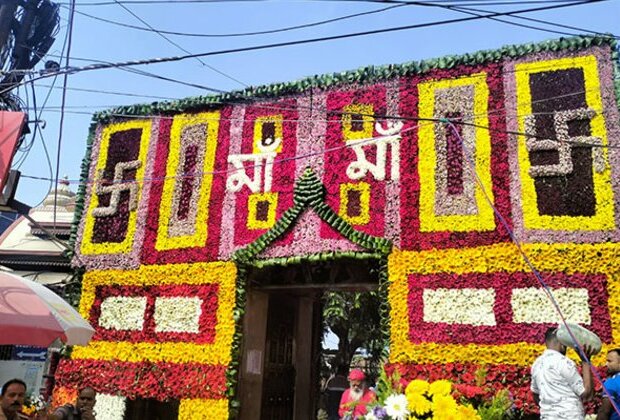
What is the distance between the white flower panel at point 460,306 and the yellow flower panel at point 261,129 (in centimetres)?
385

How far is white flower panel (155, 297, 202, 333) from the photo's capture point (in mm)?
10000

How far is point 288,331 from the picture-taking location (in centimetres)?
1170

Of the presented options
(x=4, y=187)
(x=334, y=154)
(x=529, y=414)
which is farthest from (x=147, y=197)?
(x=529, y=414)

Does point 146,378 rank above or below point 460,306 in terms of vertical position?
below

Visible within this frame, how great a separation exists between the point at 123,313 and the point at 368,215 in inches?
197

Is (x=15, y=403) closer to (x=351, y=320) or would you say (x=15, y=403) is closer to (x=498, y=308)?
(x=498, y=308)

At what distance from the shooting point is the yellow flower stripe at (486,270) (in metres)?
7.76

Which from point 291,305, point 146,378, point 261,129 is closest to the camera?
point 146,378

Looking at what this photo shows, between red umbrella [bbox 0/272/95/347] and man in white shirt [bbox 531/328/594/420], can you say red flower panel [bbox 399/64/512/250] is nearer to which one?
man in white shirt [bbox 531/328/594/420]

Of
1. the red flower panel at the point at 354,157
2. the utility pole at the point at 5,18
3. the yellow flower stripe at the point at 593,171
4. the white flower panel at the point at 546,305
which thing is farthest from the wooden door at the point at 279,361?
the utility pole at the point at 5,18

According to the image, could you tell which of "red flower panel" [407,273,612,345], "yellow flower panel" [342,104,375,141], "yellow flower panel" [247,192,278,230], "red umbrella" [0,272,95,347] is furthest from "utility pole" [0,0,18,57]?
"red flower panel" [407,273,612,345]

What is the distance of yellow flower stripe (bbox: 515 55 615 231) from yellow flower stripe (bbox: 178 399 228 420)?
5.57 m

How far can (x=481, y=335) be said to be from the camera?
8102mm

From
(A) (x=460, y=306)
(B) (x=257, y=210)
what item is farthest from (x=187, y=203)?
(A) (x=460, y=306)
